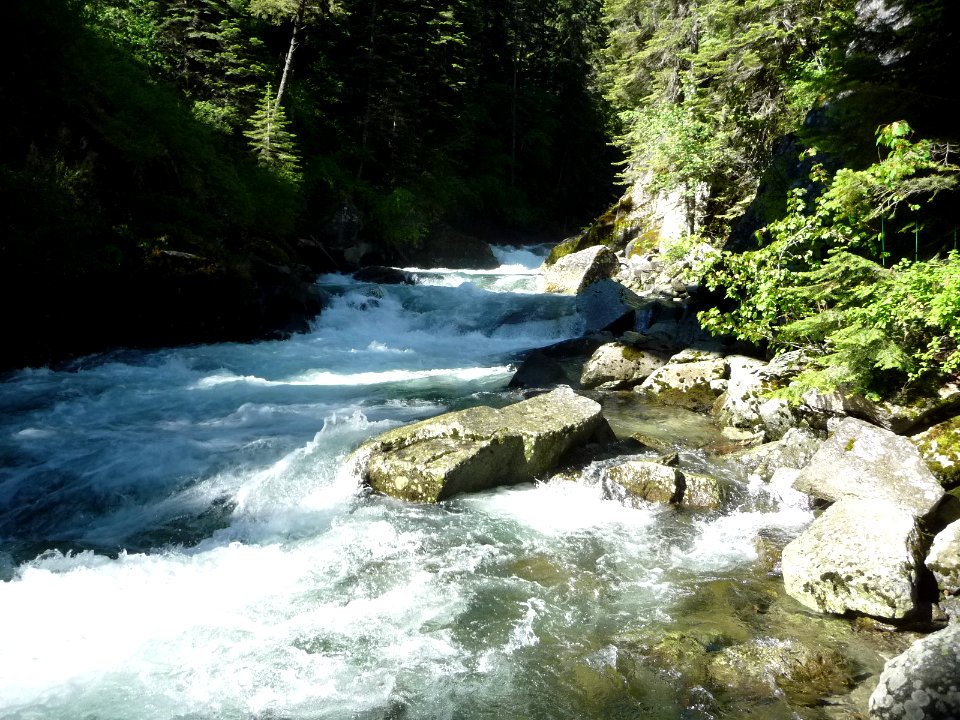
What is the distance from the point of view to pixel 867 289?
5727 mm

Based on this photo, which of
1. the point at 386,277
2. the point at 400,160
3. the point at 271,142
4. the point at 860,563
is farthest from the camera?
the point at 400,160

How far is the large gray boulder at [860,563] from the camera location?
4238 millimetres

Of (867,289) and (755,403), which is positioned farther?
(755,403)

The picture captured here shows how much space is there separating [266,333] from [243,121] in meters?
11.5

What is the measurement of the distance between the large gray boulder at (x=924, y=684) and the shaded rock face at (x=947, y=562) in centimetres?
126

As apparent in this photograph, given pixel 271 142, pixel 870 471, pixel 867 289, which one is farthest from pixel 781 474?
pixel 271 142

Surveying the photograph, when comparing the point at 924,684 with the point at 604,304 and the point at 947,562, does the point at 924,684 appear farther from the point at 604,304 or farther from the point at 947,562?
the point at 604,304

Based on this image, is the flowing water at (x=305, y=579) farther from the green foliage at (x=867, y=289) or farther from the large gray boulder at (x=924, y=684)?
the green foliage at (x=867, y=289)

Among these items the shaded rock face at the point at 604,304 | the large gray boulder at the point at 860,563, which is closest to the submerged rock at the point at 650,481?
the large gray boulder at the point at 860,563

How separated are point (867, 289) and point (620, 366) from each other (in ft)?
19.5

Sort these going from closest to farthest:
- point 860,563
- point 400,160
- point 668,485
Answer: point 860,563 → point 668,485 → point 400,160

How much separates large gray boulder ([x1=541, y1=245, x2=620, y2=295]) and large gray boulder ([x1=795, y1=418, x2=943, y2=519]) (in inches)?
563

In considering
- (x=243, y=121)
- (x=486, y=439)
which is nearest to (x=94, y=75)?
(x=243, y=121)

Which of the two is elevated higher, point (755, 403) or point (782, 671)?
point (755, 403)
